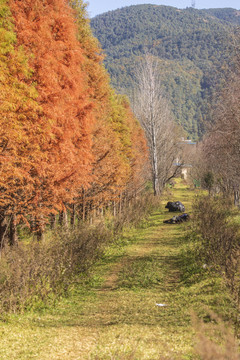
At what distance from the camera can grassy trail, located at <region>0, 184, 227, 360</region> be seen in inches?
216

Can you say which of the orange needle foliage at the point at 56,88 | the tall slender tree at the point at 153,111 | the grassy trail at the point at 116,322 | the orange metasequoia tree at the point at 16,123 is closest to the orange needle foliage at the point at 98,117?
the orange needle foliage at the point at 56,88

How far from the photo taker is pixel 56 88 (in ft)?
32.8

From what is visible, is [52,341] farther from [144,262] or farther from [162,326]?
[144,262]

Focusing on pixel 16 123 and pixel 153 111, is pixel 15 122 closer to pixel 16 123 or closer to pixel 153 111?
pixel 16 123

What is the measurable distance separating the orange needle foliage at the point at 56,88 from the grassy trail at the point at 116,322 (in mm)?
3309

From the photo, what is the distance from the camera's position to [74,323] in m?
7.04

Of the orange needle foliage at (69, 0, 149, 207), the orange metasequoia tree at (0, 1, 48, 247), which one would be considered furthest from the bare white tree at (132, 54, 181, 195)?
the orange metasequoia tree at (0, 1, 48, 247)

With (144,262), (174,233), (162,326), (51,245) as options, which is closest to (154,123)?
(174,233)

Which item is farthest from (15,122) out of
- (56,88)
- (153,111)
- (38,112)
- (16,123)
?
(153,111)

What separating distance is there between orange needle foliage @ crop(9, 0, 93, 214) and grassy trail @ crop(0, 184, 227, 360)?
3309 mm

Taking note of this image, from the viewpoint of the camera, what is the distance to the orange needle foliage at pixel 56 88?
9.37 meters

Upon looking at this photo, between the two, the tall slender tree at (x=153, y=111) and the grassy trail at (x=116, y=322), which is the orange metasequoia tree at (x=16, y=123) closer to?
the grassy trail at (x=116, y=322)

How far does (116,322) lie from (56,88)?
23.4ft

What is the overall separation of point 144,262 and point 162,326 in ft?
18.3
